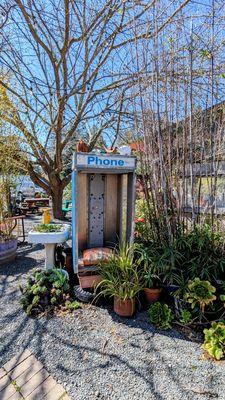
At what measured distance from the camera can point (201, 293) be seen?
1.89 metres

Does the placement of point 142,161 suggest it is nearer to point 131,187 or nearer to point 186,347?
point 131,187

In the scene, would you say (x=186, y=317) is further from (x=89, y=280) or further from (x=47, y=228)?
(x=47, y=228)

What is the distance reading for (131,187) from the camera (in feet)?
8.50

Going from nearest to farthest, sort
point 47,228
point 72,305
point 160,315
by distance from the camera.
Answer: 1. point 160,315
2. point 72,305
3. point 47,228

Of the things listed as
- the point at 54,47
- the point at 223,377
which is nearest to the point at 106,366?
the point at 223,377

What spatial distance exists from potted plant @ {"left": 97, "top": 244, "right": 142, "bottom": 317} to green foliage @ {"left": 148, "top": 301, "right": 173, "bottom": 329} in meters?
0.21

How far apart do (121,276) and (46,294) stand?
89 cm

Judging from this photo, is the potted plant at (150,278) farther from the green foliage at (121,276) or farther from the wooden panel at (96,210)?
the wooden panel at (96,210)

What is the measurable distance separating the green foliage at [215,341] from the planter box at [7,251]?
3205mm

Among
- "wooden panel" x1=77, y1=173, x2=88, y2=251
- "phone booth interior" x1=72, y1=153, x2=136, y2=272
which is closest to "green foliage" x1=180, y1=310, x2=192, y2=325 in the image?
"phone booth interior" x1=72, y1=153, x2=136, y2=272

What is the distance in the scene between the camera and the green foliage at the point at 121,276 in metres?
2.17

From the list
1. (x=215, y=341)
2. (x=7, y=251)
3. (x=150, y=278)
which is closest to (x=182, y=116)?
(x=150, y=278)

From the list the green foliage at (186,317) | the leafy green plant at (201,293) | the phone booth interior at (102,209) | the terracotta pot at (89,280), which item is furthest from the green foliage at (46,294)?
the leafy green plant at (201,293)

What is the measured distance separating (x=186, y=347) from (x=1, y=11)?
172 inches
